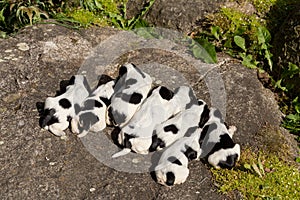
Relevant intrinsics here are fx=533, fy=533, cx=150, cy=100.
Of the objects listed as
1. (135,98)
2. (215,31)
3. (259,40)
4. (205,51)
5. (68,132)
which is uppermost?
(259,40)

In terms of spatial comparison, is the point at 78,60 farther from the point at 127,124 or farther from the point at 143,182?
the point at 143,182

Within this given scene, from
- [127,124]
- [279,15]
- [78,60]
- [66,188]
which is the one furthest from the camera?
[279,15]

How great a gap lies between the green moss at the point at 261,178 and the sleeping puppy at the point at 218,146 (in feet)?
0.32

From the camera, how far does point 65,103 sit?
5234 mm

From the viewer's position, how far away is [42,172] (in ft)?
16.0

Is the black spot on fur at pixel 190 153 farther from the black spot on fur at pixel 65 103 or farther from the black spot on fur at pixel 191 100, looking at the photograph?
the black spot on fur at pixel 65 103

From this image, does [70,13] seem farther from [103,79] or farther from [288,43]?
[288,43]

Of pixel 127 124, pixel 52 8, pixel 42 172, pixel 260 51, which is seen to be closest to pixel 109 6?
pixel 52 8

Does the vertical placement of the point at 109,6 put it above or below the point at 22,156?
above

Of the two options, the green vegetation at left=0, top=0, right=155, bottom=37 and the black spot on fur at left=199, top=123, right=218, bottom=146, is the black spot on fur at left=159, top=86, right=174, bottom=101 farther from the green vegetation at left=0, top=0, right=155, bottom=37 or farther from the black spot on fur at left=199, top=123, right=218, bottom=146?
the green vegetation at left=0, top=0, right=155, bottom=37

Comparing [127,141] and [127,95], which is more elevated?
[127,95]

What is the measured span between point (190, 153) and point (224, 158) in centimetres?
32

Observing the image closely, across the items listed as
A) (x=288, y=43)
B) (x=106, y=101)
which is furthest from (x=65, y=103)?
(x=288, y=43)

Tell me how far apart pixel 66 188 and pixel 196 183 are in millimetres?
1182
